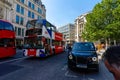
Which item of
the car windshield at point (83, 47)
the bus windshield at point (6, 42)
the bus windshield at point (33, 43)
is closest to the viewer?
the car windshield at point (83, 47)

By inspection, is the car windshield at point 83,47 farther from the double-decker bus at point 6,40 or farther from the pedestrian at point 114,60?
the pedestrian at point 114,60

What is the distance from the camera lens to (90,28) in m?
36.8

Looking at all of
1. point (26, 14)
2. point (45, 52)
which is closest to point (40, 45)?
point (45, 52)

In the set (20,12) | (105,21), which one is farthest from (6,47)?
(20,12)

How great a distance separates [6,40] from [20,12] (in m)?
43.2

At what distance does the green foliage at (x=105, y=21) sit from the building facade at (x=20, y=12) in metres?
23.6

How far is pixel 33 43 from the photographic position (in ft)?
59.8

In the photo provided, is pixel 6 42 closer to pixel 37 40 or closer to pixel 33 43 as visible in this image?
pixel 33 43

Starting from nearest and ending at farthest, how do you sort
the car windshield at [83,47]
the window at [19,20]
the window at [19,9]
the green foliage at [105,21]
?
the car windshield at [83,47]
the green foliage at [105,21]
the window at [19,20]
the window at [19,9]

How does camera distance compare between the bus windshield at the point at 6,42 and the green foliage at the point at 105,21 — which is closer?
the bus windshield at the point at 6,42

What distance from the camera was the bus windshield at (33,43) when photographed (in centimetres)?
1793

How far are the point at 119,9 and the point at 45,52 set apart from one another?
742 inches

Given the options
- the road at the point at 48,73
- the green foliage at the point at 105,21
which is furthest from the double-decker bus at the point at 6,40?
the green foliage at the point at 105,21

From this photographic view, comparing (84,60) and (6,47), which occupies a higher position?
(6,47)
